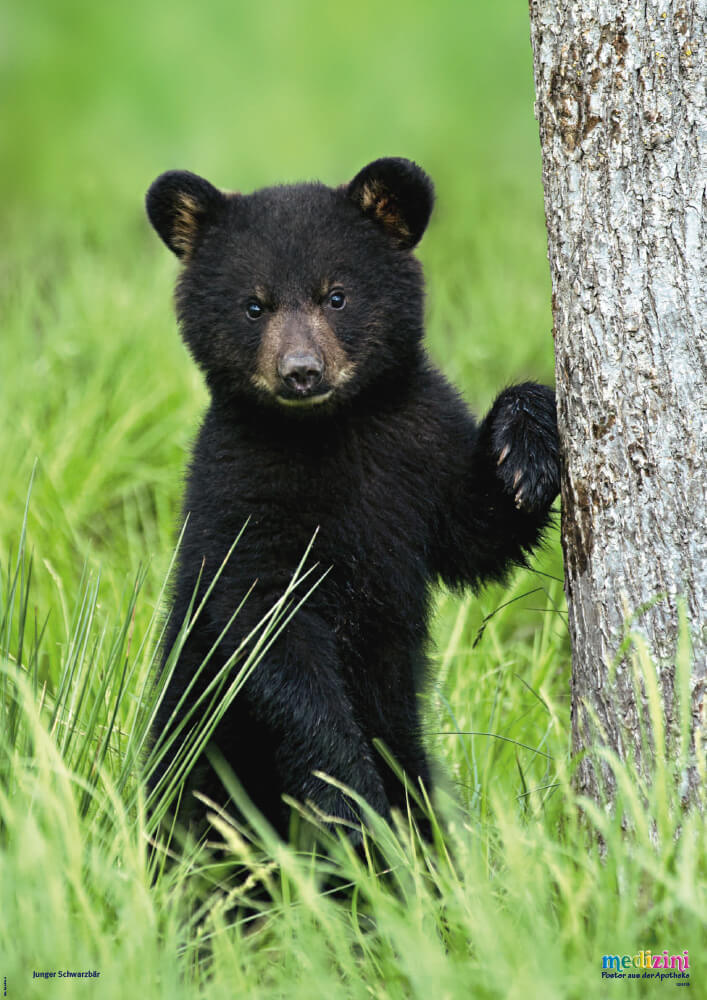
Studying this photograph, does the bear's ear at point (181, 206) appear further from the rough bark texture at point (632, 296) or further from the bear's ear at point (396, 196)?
the rough bark texture at point (632, 296)

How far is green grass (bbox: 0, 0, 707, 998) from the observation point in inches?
85.5

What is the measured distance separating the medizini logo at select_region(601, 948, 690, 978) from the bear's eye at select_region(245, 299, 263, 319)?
6.63 ft

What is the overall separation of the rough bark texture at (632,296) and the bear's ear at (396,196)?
2.16 feet

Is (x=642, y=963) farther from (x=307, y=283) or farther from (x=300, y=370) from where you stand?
(x=307, y=283)

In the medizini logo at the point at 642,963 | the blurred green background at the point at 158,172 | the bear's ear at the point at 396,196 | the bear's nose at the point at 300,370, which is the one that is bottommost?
the medizini logo at the point at 642,963

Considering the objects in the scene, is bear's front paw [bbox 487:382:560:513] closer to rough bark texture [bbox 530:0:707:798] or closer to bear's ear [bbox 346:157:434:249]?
rough bark texture [bbox 530:0:707:798]

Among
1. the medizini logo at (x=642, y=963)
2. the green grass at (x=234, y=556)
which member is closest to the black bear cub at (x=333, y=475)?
the green grass at (x=234, y=556)

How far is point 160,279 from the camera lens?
21.2 ft

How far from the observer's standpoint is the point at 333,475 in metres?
3.37

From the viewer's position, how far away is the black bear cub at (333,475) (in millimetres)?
3230

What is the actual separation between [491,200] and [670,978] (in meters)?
6.78

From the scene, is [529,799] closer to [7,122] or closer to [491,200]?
[491,200]

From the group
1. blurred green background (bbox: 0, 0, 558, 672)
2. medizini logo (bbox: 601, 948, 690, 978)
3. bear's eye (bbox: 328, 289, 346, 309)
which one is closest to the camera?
medizini logo (bbox: 601, 948, 690, 978)

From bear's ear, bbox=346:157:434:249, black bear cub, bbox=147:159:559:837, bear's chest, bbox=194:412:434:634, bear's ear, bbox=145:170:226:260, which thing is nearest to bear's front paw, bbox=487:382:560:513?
black bear cub, bbox=147:159:559:837
